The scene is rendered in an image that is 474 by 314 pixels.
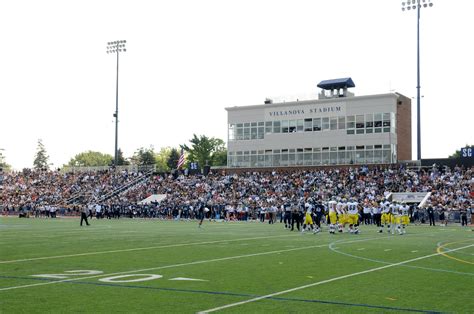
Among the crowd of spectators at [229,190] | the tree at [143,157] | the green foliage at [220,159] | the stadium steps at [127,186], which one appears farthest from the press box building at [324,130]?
the tree at [143,157]

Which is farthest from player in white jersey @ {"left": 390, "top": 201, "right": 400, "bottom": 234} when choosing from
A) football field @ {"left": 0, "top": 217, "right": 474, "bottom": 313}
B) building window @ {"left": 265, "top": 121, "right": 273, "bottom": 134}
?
building window @ {"left": 265, "top": 121, "right": 273, "bottom": 134}

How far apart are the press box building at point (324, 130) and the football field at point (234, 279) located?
36.9 metres

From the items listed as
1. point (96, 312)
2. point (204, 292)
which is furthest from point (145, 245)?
point (96, 312)

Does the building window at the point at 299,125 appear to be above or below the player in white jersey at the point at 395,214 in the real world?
above

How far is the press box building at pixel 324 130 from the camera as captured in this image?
5391 centimetres

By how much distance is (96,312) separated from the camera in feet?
25.3

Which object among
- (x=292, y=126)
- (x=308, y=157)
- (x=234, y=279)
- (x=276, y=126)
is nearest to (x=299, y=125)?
(x=292, y=126)

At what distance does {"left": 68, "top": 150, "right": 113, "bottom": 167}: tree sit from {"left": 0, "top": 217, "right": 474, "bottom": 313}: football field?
412 feet

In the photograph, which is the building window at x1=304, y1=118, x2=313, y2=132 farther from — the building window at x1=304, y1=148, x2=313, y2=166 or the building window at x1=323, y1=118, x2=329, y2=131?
the building window at x1=304, y1=148, x2=313, y2=166

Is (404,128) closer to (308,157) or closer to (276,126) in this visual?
(308,157)

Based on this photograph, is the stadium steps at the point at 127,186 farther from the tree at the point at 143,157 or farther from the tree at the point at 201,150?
the tree at the point at 143,157

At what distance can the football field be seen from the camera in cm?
826

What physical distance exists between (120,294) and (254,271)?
3.71m

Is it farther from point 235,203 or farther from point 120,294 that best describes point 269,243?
point 235,203
